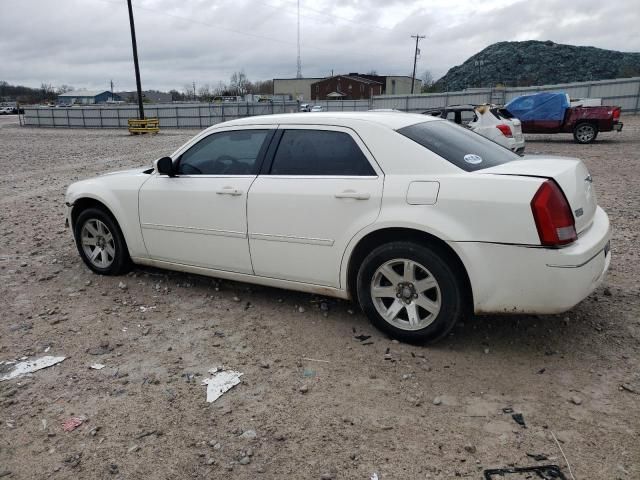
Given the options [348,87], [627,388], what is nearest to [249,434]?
[627,388]

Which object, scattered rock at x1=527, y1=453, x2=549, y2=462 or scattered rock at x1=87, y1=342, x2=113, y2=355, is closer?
scattered rock at x1=527, y1=453, x2=549, y2=462

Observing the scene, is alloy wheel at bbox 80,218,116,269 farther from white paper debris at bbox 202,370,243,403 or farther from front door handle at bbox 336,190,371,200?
front door handle at bbox 336,190,371,200

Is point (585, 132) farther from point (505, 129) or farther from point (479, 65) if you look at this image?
point (479, 65)

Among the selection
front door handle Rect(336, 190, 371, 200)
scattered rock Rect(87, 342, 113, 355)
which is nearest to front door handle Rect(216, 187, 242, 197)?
front door handle Rect(336, 190, 371, 200)

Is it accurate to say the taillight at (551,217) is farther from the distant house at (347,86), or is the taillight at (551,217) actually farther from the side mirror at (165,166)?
the distant house at (347,86)

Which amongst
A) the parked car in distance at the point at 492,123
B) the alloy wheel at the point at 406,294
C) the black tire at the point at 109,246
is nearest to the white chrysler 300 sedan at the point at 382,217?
the alloy wheel at the point at 406,294

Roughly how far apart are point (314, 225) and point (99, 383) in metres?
1.77

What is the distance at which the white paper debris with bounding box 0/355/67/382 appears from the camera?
3.41 metres

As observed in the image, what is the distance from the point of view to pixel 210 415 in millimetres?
2912

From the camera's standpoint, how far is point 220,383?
10.6 ft

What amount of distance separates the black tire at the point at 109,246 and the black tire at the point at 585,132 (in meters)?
17.6

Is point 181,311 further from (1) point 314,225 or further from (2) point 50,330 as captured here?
(1) point 314,225

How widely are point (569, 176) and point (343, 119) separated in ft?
5.34

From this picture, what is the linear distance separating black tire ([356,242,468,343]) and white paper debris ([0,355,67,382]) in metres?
2.19
